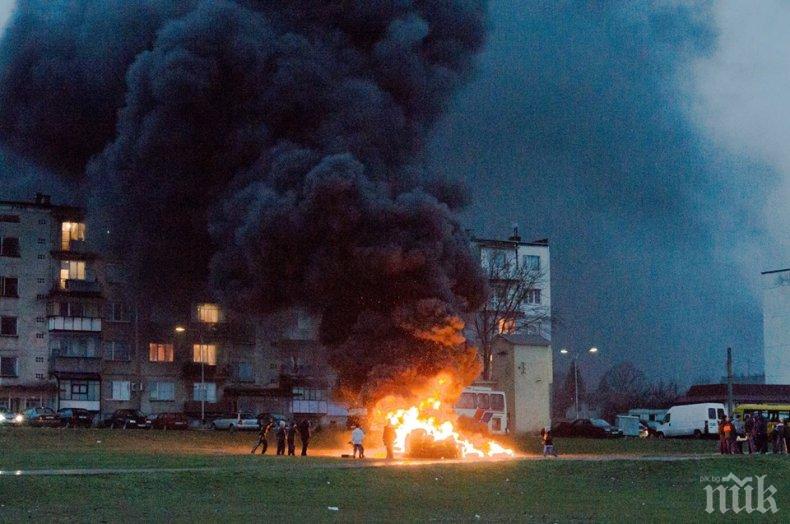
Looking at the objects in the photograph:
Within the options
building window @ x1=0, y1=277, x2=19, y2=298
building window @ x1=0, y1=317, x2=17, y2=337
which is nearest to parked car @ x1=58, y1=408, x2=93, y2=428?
building window @ x1=0, y1=317, x2=17, y2=337

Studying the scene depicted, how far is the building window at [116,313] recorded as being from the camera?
88750 millimetres

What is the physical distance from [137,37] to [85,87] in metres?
4.32

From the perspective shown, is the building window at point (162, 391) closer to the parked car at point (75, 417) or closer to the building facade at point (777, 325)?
the parked car at point (75, 417)

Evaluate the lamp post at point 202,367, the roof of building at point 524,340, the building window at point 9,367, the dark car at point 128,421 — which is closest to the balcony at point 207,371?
the lamp post at point 202,367

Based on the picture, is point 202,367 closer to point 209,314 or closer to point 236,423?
point 209,314

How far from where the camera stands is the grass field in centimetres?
2861

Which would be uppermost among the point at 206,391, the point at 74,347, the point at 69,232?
the point at 69,232

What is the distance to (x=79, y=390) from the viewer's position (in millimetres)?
86500

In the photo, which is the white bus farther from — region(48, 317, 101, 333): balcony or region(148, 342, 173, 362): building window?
region(48, 317, 101, 333): balcony

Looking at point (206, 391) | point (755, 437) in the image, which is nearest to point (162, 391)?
point (206, 391)

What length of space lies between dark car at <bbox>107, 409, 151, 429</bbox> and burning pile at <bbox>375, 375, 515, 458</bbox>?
30.9 metres

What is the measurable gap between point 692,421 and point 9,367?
48700mm

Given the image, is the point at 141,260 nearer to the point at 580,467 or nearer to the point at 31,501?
the point at 580,467

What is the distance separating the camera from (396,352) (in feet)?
164
